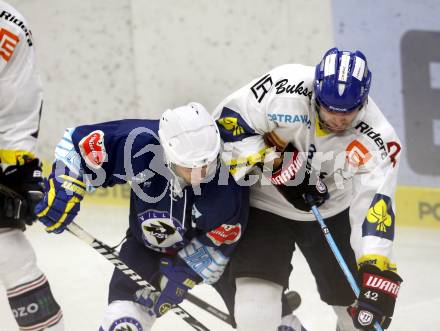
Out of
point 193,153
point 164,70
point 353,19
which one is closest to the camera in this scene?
point 193,153

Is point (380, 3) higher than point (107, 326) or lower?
higher

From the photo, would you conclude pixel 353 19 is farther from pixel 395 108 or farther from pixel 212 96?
pixel 212 96

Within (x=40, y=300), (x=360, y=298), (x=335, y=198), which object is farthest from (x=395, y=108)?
(x=40, y=300)

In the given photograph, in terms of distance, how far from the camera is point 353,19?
16.1ft

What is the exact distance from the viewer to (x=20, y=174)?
3.22 meters

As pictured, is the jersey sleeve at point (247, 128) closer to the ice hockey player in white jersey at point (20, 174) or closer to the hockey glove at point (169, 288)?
the hockey glove at point (169, 288)

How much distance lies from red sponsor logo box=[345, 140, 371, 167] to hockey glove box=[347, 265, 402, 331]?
1.29ft

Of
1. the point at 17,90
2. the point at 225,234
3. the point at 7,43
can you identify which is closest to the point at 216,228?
the point at 225,234

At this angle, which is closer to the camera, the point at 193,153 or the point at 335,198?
the point at 193,153

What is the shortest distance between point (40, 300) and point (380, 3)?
8.68 feet

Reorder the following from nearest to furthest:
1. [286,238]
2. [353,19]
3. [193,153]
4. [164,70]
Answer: [193,153]
[286,238]
[353,19]
[164,70]

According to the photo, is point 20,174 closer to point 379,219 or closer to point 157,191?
point 157,191

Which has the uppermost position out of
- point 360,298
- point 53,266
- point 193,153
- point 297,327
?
point 193,153

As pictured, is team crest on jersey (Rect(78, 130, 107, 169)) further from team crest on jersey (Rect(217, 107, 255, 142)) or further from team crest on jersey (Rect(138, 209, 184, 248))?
team crest on jersey (Rect(217, 107, 255, 142))
